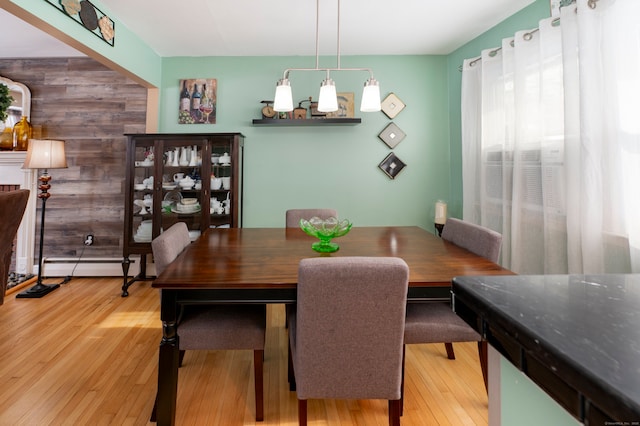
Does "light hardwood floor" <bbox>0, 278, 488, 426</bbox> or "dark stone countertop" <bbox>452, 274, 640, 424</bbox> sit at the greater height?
"dark stone countertop" <bbox>452, 274, 640, 424</bbox>

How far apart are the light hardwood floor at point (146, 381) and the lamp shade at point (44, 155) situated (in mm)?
1345

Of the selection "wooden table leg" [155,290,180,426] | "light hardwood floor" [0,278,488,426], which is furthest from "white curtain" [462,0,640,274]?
"wooden table leg" [155,290,180,426]

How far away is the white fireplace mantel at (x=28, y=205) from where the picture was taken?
11.5ft

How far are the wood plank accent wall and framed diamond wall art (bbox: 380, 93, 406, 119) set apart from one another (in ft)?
8.64

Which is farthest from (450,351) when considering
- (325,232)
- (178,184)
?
(178,184)

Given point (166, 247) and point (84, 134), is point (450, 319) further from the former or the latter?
point (84, 134)

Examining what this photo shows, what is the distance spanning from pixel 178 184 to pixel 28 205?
1.76 metres

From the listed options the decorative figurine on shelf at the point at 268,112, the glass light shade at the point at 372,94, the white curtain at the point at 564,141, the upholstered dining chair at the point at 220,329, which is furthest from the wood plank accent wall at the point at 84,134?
the white curtain at the point at 564,141

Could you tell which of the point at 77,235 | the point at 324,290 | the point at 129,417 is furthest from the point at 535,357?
the point at 77,235

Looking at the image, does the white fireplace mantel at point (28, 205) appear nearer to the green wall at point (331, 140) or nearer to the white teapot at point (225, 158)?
the green wall at point (331, 140)

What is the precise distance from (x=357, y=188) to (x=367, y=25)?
1559 mm

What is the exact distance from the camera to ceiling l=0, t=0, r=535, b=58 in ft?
8.42

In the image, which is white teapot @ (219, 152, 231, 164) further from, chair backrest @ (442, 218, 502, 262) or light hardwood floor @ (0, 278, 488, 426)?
chair backrest @ (442, 218, 502, 262)

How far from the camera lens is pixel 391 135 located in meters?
3.60
